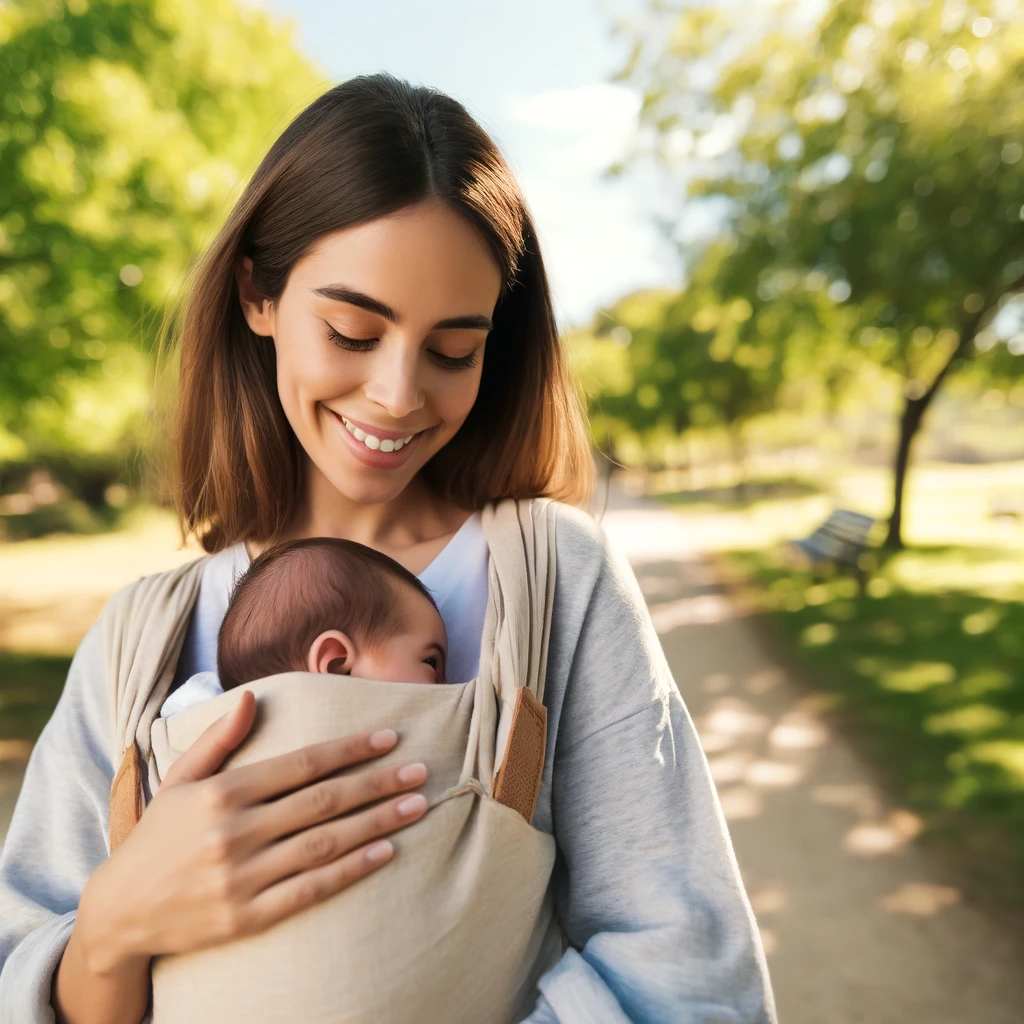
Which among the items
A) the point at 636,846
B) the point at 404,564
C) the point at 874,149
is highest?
the point at 874,149

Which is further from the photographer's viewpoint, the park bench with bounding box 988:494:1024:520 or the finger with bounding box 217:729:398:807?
the park bench with bounding box 988:494:1024:520

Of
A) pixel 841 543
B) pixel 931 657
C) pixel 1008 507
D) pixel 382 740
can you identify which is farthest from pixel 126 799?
pixel 1008 507

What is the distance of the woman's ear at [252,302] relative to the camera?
1.56m

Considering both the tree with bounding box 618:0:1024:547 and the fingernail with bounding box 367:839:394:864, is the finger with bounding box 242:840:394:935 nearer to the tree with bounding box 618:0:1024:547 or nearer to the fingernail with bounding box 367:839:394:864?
the fingernail with bounding box 367:839:394:864

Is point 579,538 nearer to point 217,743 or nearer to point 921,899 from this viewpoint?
point 217,743

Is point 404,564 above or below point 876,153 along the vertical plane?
below

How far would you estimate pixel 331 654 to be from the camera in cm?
137

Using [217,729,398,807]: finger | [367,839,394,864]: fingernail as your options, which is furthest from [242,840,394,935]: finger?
[217,729,398,807]: finger

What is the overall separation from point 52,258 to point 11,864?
5518 mm

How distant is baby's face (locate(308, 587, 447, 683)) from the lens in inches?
53.0

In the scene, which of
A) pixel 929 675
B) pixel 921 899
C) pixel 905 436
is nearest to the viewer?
pixel 921 899

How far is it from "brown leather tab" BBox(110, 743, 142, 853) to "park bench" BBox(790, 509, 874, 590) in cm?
900

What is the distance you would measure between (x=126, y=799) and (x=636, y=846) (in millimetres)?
726

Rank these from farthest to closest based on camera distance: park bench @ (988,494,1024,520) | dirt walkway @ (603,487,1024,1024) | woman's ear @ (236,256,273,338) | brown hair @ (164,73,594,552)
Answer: park bench @ (988,494,1024,520)
dirt walkway @ (603,487,1024,1024)
woman's ear @ (236,256,273,338)
brown hair @ (164,73,594,552)
